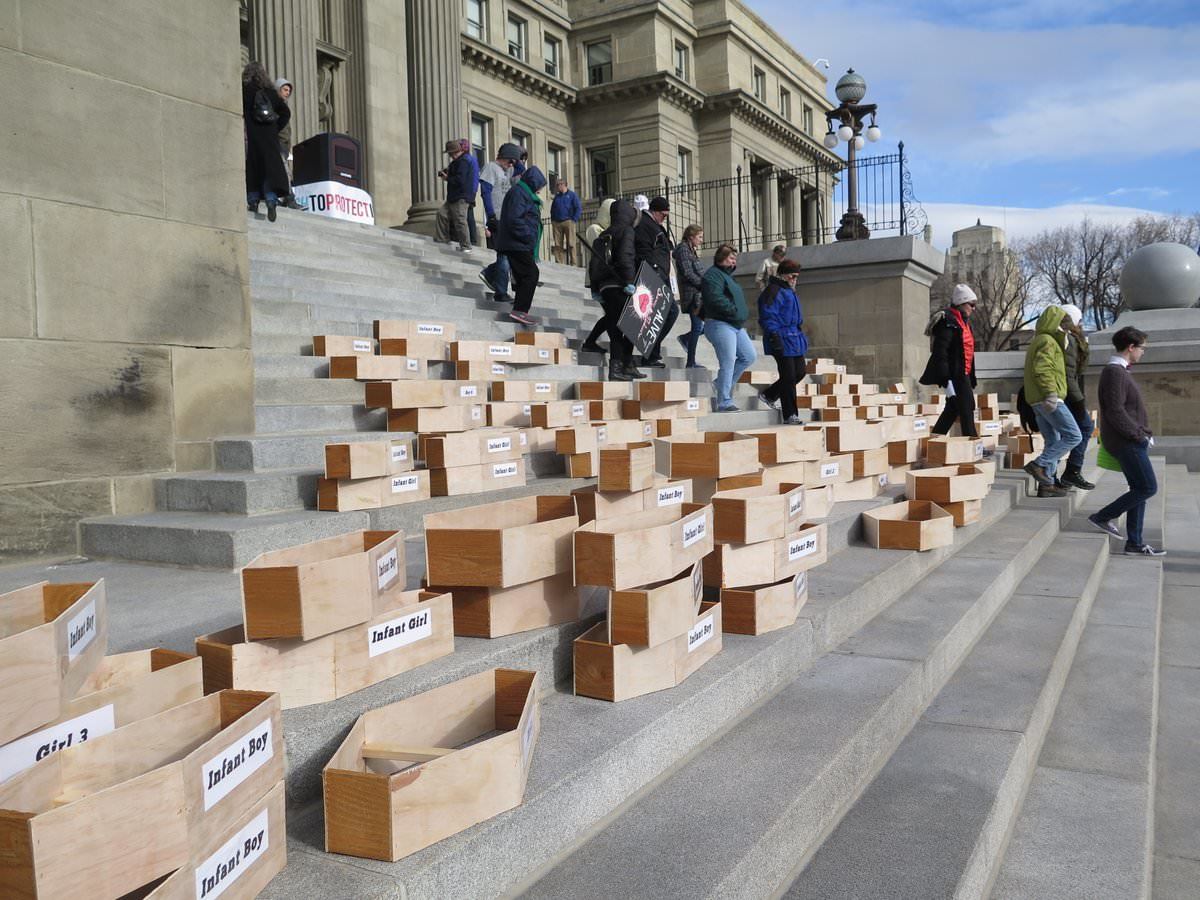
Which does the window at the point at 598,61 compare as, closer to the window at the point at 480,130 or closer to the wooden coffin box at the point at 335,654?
the window at the point at 480,130

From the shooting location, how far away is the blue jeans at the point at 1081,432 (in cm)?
911

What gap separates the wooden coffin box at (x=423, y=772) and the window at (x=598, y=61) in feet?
140

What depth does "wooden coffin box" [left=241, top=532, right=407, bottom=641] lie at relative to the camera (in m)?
2.22

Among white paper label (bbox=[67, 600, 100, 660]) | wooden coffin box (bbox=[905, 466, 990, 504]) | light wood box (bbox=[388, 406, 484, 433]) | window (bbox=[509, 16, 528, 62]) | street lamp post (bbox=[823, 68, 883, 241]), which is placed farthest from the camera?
window (bbox=[509, 16, 528, 62])

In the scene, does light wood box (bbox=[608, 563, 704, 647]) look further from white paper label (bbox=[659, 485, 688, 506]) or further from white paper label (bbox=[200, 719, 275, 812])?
white paper label (bbox=[200, 719, 275, 812])

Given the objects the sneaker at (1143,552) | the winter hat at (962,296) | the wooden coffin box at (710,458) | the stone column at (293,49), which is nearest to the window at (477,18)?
the stone column at (293,49)

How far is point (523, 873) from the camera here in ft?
6.86

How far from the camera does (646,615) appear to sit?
274 cm

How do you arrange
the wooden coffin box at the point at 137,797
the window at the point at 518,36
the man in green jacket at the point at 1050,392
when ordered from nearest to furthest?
the wooden coffin box at the point at 137,797 < the man in green jacket at the point at 1050,392 < the window at the point at 518,36

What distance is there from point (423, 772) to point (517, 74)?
1516 inches

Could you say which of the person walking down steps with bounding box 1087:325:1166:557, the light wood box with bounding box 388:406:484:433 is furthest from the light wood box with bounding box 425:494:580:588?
the person walking down steps with bounding box 1087:325:1166:557

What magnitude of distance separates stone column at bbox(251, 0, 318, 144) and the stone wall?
1310 centimetres

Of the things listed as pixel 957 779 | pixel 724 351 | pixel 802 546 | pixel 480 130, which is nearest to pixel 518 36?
pixel 480 130

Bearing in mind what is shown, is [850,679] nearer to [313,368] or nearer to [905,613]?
[905,613]
